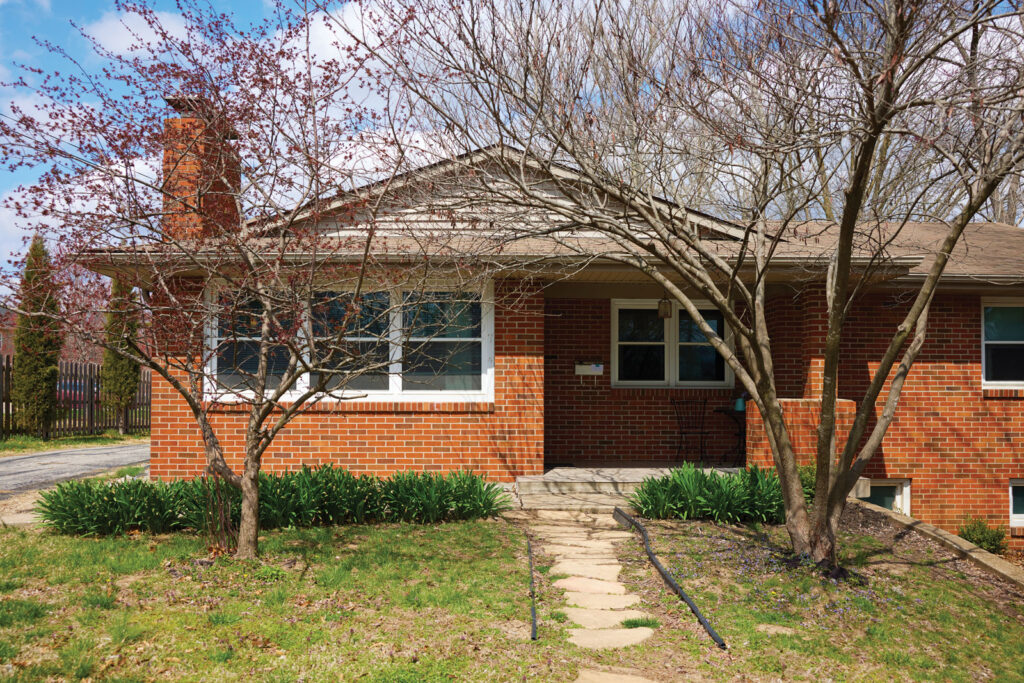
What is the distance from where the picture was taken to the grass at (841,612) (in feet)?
15.5

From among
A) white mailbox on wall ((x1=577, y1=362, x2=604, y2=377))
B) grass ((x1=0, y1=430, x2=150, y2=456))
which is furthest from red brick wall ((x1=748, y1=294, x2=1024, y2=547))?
grass ((x1=0, y1=430, x2=150, y2=456))

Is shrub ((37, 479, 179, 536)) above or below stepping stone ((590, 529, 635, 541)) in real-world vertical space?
above

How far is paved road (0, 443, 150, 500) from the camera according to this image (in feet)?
35.8

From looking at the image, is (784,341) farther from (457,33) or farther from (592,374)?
(457,33)

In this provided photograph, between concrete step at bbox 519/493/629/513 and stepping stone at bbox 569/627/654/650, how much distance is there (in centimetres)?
326

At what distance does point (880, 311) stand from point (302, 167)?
8269 mm

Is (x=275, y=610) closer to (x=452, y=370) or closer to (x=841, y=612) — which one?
(x=841, y=612)

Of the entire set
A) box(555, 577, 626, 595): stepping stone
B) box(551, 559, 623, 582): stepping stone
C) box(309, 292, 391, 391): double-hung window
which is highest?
box(309, 292, 391, 391): double-hung window

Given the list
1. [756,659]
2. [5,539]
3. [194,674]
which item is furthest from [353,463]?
[756,659]

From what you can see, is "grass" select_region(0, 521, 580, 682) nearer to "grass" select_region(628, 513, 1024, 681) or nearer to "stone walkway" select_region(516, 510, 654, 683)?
"stone walkway" select_region(516, 510, 654, 683)

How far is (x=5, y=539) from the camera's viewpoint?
22.3 ft

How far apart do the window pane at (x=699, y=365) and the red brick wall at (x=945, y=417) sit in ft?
4.84

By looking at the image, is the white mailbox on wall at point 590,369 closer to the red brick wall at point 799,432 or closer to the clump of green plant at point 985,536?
the red brick wall at point 799,432

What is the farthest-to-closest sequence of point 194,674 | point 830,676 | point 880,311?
1. point 880,311
2. point 830,676
3. point 194,674
